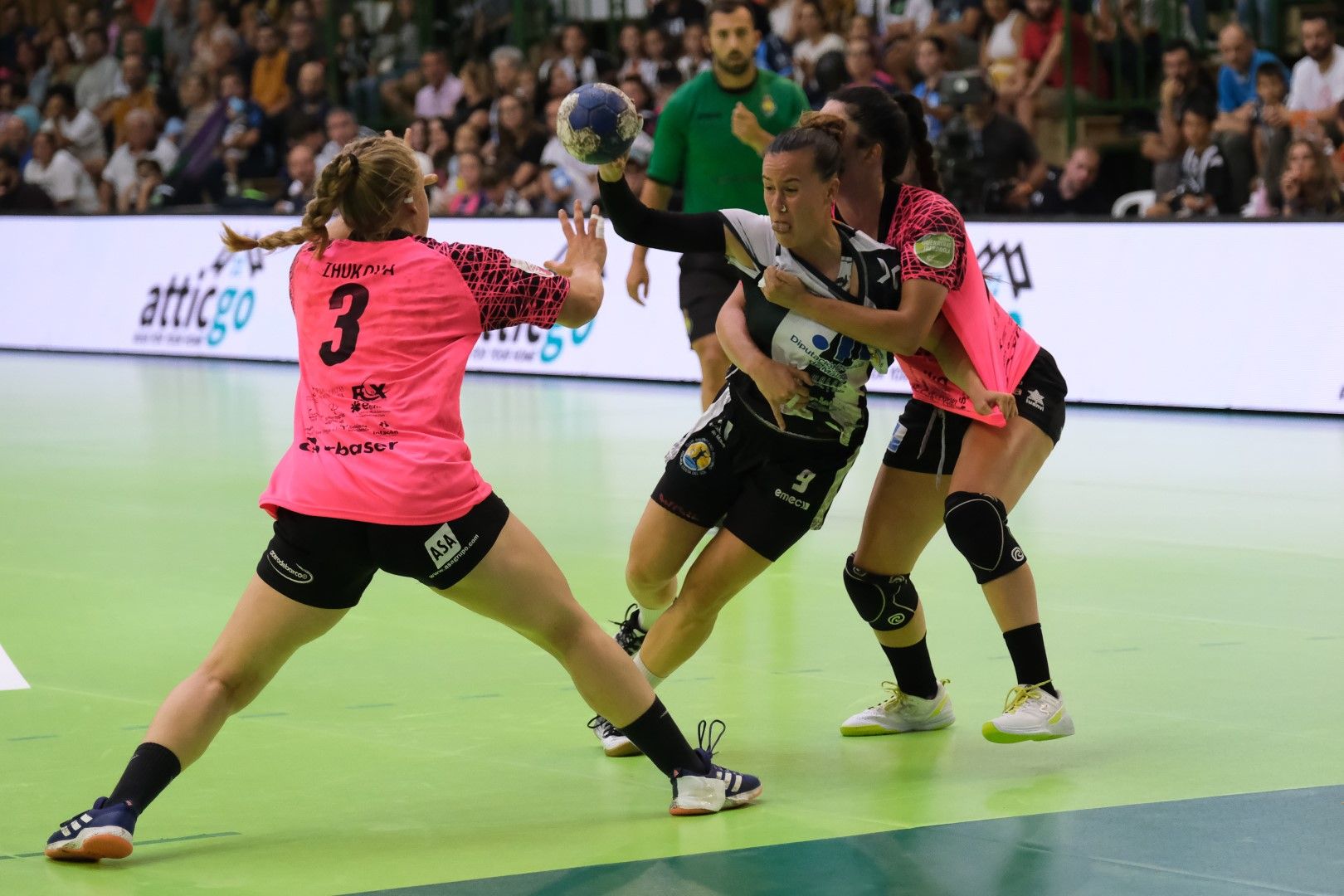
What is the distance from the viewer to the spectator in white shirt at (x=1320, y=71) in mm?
14633

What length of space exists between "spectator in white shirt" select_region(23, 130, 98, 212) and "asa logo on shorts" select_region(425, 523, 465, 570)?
18.5 m

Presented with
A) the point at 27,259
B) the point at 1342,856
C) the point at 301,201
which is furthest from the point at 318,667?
the point at 27,259

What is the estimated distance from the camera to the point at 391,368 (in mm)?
4590

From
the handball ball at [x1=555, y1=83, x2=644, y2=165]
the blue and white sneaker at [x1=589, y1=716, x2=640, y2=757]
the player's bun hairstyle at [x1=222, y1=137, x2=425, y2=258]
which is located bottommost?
the blue and white sneaker at [x1=589, y1=716, x2=640, y2=757]

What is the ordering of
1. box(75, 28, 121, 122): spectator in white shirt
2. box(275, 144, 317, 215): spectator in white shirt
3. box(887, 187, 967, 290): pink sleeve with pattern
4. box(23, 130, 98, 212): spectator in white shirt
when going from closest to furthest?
1. box(887, 187, 967, 290): pink sleeve with pattern
2. box(275, 144, 317, 215): spectator in white shirt
3. box(23, 130, 98, 212): spectator in white shirt
4. box(75, 28, 121, 122): spectator in white shirt

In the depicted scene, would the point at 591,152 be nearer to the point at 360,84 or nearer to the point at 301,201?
the point at 301,201

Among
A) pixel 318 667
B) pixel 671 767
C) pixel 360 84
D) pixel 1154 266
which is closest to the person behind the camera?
pixel 671 767

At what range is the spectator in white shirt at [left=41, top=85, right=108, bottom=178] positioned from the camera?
75.4ft

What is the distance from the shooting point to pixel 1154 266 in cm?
1352

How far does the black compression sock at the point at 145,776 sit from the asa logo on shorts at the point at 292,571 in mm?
475

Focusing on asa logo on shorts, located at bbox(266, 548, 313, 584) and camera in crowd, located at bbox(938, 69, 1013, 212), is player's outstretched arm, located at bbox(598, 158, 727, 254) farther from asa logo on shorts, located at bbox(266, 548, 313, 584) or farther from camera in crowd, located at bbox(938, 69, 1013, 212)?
camera in crowd, located at bbox(938, 69, 1013, 212)

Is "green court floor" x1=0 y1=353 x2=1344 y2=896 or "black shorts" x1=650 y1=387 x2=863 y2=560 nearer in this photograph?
"green court floor" x1=0 y1=353 x2=1344 y2=896

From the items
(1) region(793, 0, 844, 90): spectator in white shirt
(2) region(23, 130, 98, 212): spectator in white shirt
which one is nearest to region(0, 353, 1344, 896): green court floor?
(1) region(793, 0, 844, 90): spectator in white shirt

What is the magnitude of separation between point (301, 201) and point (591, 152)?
14491mm
